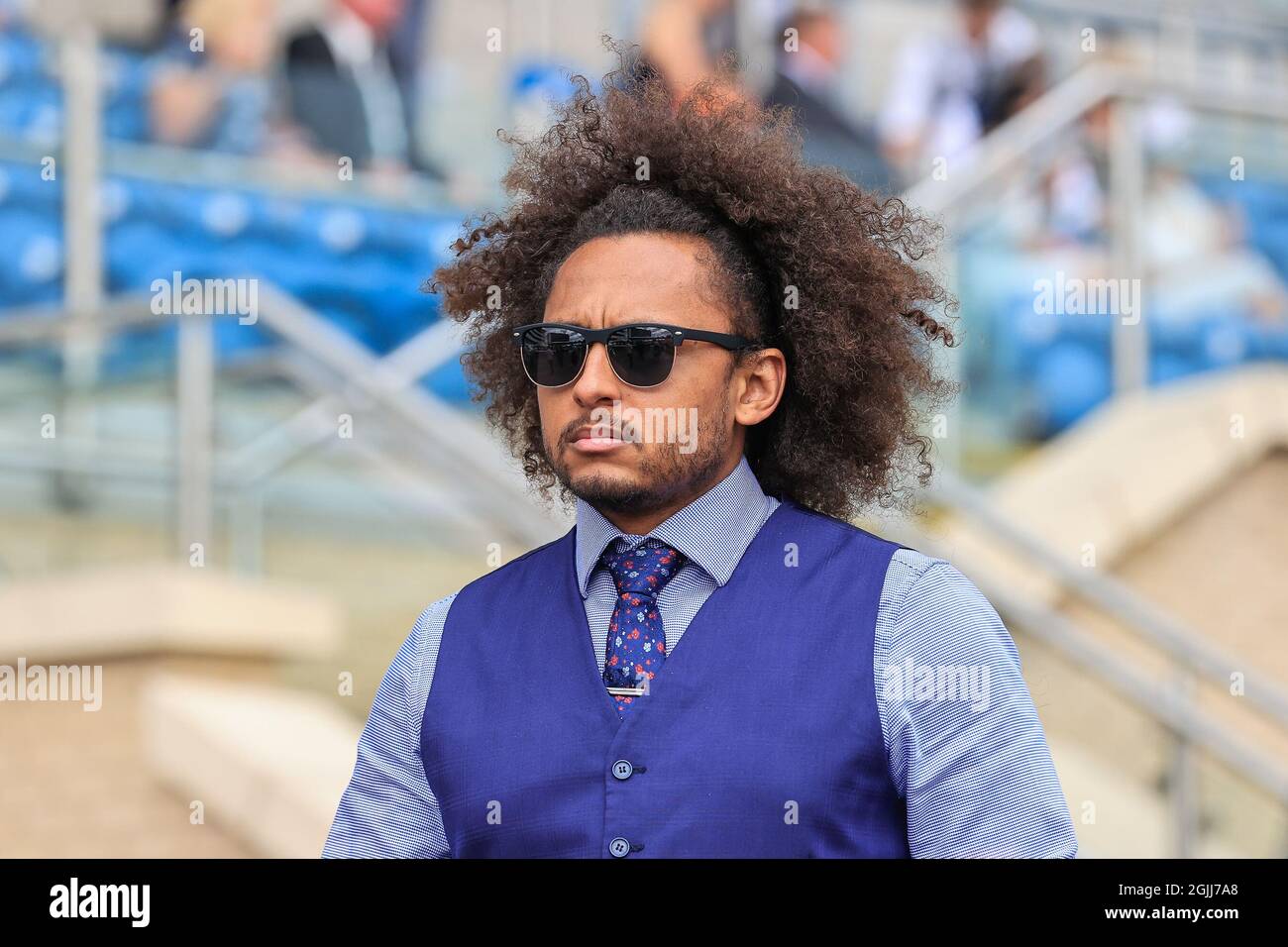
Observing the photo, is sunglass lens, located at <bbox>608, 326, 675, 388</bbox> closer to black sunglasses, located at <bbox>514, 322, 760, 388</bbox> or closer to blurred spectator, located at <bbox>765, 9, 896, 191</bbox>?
black sunglasses, located at <bbox>514, 322, 760, 388</bbox>

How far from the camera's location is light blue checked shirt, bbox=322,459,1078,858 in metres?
1.72

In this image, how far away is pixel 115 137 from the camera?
6289 millimetres

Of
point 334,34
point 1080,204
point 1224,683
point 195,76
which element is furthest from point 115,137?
point 1224,683

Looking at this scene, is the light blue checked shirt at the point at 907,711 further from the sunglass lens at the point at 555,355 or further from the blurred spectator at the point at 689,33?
the blurred spectator at the point at 689,33

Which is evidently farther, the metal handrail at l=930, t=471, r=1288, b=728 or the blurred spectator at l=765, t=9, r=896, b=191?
the blurred spectator at l=765, t=9, r=896, b=191

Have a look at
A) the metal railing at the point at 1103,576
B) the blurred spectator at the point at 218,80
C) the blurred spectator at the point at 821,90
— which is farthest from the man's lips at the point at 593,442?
the blurred spectator at the point at 218,80

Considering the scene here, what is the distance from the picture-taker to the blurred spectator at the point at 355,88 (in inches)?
275

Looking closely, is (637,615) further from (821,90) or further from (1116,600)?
(821,90)

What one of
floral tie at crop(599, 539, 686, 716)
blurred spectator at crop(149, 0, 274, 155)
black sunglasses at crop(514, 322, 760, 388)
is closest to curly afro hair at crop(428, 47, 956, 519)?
black sunglasses at crop(514, 322, 760, 388)

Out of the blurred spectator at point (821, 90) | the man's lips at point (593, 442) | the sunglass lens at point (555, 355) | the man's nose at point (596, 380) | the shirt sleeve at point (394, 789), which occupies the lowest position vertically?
the shirt sleeve at point (394, 789)

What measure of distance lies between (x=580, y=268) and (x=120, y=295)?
3999 mm

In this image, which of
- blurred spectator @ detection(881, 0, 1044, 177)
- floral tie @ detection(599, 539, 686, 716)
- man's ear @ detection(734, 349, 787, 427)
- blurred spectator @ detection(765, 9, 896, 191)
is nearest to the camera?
floral tie @ detection(599, 539, 686, 716)

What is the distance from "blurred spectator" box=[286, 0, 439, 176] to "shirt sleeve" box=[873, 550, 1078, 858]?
551 centimetres

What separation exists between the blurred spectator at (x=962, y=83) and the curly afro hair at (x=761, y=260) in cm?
487
